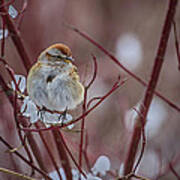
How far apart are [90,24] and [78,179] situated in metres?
3.79

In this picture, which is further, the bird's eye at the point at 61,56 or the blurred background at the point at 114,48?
the blurred background at the point at 114,48

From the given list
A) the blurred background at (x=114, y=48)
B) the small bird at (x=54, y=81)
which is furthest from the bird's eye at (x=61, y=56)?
the blurred background at (x=114, y=48)

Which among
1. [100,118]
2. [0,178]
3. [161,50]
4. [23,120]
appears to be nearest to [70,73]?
[23,120]

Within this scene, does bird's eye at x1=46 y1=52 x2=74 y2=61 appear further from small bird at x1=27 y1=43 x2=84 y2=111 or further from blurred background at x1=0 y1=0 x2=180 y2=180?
blurred background at x1=0 y1=0 x2=180 y2=180

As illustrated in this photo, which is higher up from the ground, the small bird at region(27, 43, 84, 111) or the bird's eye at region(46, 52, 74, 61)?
the bird's eye at region(46, 52, 74, 61)

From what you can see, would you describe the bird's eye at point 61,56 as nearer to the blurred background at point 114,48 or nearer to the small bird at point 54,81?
the small bird at point 54,81

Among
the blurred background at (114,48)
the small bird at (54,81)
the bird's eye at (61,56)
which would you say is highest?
the bird's eye at (61,56)

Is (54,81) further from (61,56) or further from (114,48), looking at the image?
(114,48)

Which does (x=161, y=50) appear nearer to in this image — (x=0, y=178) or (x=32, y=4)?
(x=0, y=178)

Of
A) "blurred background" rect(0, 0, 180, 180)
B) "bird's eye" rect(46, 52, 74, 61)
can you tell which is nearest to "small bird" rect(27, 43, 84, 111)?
"bird's eye" rect(46, 52, 74, 61)

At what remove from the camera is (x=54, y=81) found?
1263 mm

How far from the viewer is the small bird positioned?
4.15 feet

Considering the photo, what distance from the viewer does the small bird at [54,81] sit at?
1266 mm

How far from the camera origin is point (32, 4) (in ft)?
13.4
